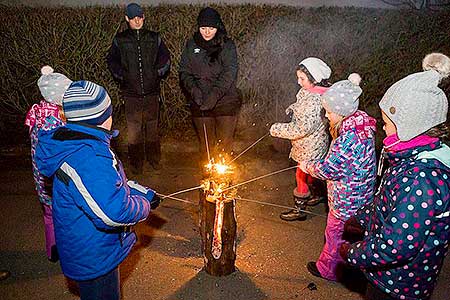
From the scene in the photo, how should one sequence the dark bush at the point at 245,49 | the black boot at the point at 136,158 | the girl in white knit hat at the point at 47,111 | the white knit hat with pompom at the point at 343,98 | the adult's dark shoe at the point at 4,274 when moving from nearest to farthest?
the white knit hat with pompom at the point at 343,98 < the girl in white knit hat at the point at 47,111 < the adult's dark shoe at the point at 4,274 < the black boot at the point at 136,158 < the dark bush at the point at 245,49

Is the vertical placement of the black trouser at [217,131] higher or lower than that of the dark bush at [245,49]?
lower

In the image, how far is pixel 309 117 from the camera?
16.3 feet

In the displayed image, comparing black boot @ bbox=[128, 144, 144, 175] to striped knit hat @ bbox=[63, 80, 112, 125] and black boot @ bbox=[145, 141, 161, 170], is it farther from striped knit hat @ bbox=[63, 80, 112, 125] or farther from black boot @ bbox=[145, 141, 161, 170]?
striped knit hat @ bbox=[63, 80, 112, 125]

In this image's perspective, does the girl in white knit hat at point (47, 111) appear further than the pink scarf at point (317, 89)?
No

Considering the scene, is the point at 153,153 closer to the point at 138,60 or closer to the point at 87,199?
the point at 138,60

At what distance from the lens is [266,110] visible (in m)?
8.38

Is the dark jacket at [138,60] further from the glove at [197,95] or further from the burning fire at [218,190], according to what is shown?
the burning fire at [218,190]

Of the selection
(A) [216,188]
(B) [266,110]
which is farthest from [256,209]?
(B) [266,110]

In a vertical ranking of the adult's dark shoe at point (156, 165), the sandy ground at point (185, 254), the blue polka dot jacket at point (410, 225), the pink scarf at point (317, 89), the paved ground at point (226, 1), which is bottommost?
the sandy ground at point (185, 254)

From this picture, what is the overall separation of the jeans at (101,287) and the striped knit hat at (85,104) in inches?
45.5

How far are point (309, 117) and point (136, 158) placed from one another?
3186 mm

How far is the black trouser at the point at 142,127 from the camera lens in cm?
673

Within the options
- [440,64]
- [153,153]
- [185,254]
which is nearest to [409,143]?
[440,64]

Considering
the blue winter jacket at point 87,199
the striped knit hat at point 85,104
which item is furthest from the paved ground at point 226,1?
the blue winter jacket at point 87,199
